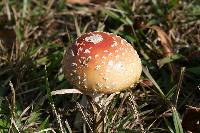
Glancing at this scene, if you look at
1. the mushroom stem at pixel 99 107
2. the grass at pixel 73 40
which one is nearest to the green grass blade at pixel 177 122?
the grass at pixel 73 40

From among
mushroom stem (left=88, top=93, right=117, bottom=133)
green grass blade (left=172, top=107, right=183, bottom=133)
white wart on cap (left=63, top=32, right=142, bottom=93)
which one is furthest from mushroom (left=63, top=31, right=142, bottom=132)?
green grass blade (left=172, top=107, right=183, bottom=133)

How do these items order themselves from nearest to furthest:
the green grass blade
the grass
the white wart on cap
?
the white wart on cap < the green grass blade < the grass

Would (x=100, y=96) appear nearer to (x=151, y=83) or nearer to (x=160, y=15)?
(x=151, y=83)

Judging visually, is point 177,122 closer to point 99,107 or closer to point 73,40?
point 99,107

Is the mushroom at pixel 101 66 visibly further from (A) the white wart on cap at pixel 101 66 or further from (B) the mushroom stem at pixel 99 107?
(B) the mushroom stem at pixel 99 107

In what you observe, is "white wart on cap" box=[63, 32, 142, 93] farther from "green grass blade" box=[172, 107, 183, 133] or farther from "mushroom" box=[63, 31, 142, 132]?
"green grass blade" box=[172, 107, 183, 133]

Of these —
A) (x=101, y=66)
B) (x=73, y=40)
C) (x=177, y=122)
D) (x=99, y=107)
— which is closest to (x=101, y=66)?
(x=101, y=66)

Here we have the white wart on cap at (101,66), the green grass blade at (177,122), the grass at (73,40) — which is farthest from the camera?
the grass at (73,40)

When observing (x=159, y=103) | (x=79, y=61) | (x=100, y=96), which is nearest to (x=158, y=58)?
(x=159, y=103)
